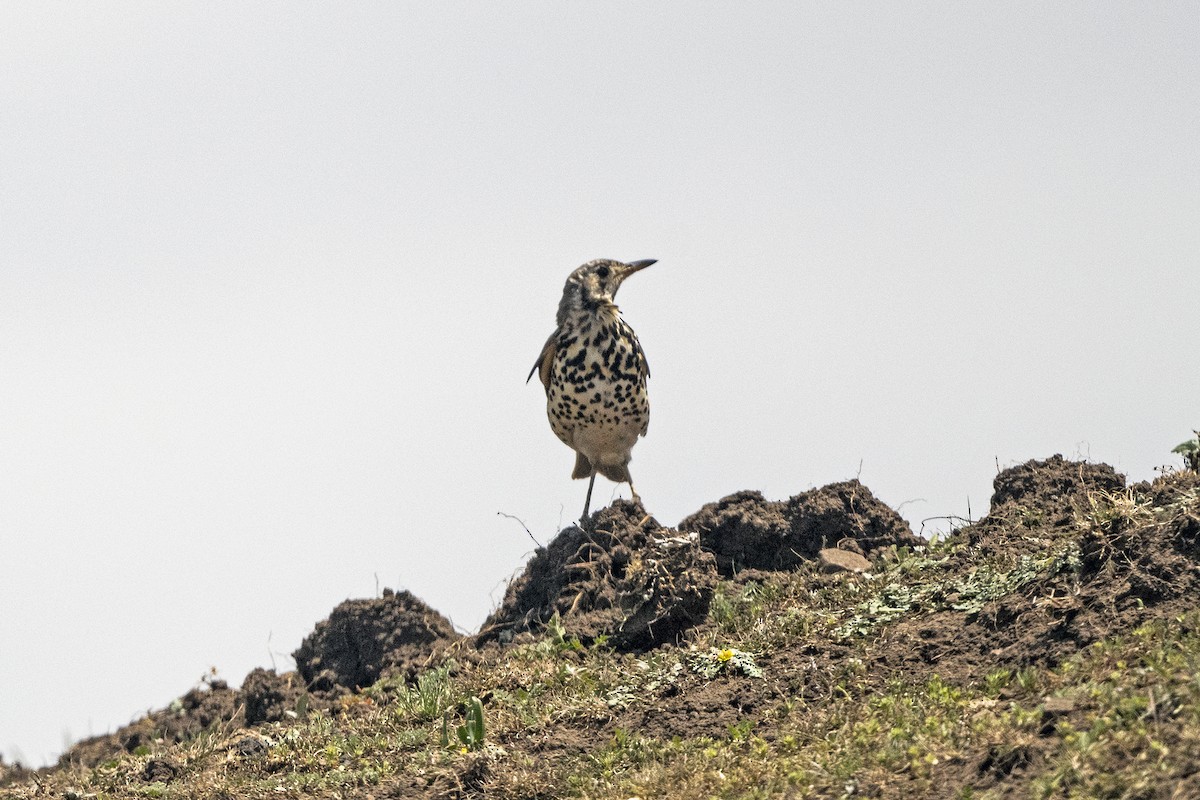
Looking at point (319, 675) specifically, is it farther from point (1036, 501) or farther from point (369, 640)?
point (1036, 501)

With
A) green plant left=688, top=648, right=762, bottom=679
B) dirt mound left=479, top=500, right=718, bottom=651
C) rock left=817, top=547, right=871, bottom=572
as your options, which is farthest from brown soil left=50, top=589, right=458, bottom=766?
rock left=817, top=547, right=871, bottom=572

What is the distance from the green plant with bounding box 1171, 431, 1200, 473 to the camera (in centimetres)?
848

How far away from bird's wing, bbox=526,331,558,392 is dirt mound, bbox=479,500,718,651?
149 centimetres

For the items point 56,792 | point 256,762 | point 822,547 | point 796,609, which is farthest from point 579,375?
point 56,792

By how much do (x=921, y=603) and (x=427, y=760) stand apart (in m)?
2.89

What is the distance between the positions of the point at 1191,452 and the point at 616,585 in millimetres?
3777

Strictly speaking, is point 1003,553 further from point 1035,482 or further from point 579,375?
point 579,375

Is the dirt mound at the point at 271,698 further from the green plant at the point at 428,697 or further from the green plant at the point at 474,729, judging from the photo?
the green plant at the point at 474,729

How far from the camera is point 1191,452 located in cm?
858

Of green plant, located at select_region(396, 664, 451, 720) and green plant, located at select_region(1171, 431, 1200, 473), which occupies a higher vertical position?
green plant, located at select_region(1171, 431, 1200, 473)

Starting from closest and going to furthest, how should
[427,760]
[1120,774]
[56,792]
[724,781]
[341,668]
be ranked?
[1120,774]
[724,781]
[427,760]
[56,792]
[341,668]

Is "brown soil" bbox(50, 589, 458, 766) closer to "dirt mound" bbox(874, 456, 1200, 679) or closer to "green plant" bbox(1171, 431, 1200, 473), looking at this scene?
"dirt mound" bbox(874, 456, 1200, 679)

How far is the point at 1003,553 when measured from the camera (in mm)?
8305

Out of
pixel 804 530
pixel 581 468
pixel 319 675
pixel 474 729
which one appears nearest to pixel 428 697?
pixel 474 729
